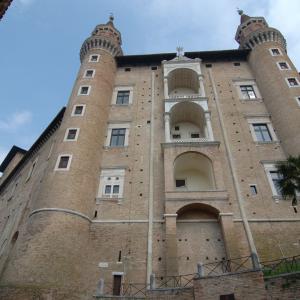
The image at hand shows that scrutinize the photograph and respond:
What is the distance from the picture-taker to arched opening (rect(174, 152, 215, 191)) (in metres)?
20.9

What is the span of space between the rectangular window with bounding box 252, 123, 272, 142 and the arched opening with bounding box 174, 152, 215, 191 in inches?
198

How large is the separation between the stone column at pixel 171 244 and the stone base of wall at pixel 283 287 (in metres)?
5.70

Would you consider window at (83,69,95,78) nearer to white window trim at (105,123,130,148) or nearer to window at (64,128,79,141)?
white window trim at (105,123,130,148)

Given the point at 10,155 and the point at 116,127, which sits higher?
the point at 10,155

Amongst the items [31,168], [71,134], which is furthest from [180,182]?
[31,168]

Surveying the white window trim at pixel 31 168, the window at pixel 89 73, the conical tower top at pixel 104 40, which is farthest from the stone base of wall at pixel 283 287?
the conical tower top at pixel 104 40

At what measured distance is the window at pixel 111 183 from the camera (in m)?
20.0

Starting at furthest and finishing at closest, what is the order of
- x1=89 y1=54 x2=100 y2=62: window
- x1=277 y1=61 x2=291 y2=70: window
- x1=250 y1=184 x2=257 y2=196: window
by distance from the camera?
x1=89 y1=54 x2=100 y2=62: window, x1=277 y1=61 x2=291 y2=70: window, x1=250 y1=184 x2=257 y2=196: window

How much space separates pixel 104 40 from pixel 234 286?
86.7 ft

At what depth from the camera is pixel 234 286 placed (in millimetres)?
11680

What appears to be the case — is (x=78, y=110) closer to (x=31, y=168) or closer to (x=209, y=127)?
(x=31, y=168)

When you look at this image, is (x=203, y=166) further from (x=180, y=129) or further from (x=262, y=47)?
(x=262, y=47)

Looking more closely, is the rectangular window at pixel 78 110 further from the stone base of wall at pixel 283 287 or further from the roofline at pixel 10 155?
the roofline at pixel 10 155

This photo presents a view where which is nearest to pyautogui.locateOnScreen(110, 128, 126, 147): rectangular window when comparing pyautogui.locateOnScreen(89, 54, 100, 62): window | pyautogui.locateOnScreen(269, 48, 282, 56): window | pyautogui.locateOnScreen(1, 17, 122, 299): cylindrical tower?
pyautogui.locateOnScreen(1, 17, 122, 299): cylindrical tower
